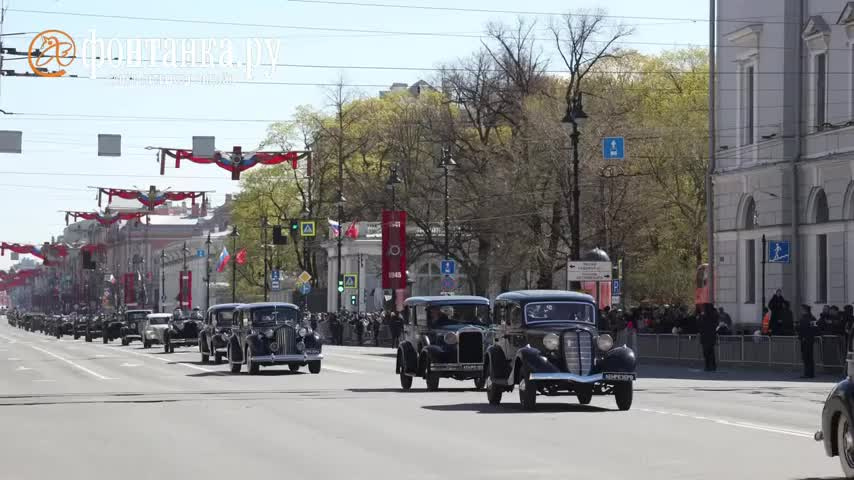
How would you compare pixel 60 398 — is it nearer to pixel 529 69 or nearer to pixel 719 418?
pixel 719 418

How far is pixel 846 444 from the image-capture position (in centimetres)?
1442

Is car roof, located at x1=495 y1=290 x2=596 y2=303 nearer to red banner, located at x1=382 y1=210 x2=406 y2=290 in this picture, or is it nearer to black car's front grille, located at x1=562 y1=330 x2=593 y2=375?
black car's front grille, located at x1=562 y1=330 x2=593 y2=375

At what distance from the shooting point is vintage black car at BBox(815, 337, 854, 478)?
14.3 metres

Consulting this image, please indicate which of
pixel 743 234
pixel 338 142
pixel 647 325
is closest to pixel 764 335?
pixel 647 325

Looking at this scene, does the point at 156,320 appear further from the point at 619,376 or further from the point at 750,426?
the point at 750,426

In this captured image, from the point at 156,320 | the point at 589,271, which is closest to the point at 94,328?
the point at 156,320

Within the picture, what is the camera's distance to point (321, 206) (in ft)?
346

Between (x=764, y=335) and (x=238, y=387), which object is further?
(x=764, y=335)

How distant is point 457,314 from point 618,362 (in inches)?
315

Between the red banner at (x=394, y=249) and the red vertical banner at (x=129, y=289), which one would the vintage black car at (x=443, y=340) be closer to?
the red banner at (x=394, y=249)

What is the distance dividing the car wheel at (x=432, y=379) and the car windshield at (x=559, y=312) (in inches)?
197

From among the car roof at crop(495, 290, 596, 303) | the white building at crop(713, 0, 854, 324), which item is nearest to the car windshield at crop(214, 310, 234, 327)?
the white building at crop(713, 0, 854, 324)

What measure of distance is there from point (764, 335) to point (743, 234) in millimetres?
14113

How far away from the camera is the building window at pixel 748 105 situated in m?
56.2
